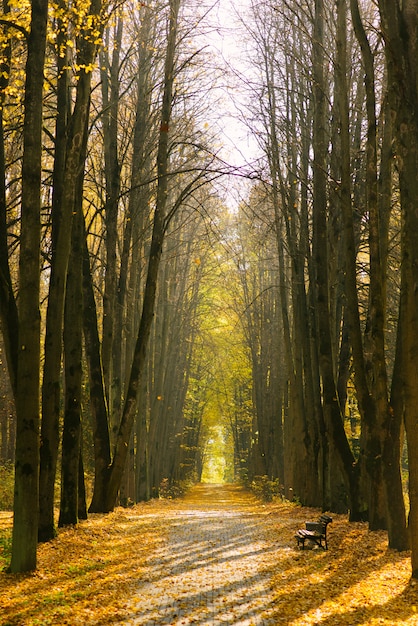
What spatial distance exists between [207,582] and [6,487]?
14266 millimetres

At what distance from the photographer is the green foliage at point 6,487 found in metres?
19.3

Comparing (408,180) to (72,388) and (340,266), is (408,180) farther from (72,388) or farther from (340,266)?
(340,266)

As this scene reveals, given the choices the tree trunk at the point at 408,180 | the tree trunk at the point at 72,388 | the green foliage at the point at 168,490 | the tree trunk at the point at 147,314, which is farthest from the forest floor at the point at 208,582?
the green foliage at the point at 168,490

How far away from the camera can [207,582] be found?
314 inches

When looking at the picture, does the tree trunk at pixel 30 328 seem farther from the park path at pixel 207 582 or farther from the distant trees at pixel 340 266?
the distant trees at pixel 340 266

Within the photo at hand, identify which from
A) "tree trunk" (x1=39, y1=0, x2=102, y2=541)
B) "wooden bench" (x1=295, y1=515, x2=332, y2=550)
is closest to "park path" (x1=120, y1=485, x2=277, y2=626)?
"wooden bench" (x1=295, y1=515, x2=332, y2=550)

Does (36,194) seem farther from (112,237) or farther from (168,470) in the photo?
(168,470)

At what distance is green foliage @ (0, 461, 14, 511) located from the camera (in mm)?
19266

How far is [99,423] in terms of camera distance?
13.8 m

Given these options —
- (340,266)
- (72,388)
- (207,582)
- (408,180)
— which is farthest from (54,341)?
(340,266)

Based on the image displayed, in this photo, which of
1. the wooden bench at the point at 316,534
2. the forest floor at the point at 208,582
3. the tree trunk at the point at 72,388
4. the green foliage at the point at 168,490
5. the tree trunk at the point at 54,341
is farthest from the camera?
the green foliage at the point at 168,490

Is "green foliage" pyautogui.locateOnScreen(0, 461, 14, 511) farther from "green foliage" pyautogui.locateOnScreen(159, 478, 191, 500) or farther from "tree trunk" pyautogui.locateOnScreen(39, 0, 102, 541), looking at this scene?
"tree trunk" pyautogui.locateOnScreen(39, 0, 102, 541)

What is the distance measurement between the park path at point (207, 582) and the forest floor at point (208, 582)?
0.04 feet

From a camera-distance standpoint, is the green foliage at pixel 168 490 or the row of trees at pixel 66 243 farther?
the green foliage at pixel 168 490
